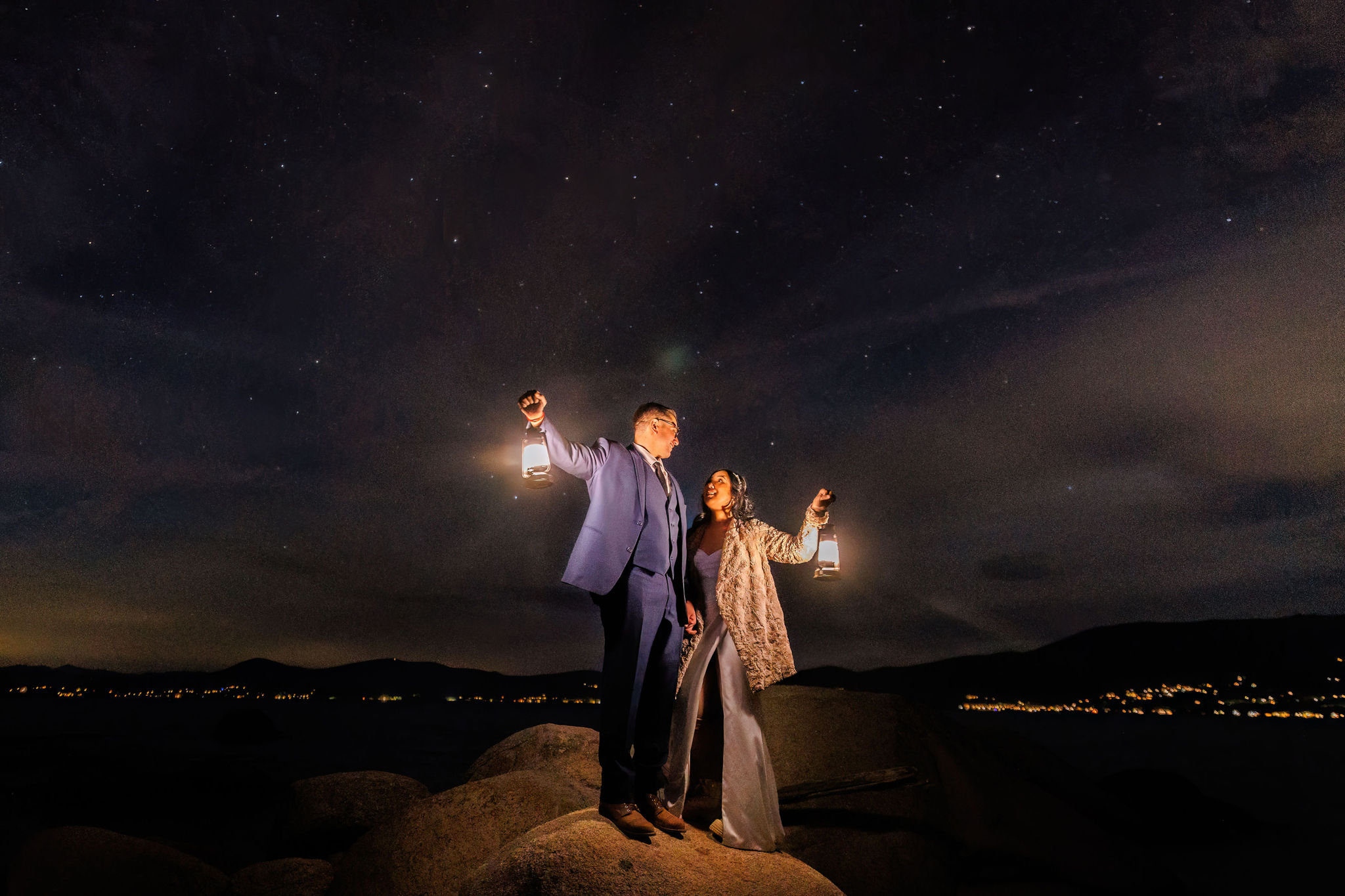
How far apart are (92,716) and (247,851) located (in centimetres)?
12769

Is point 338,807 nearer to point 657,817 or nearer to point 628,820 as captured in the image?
point 657,817

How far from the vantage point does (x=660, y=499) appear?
5.04 m

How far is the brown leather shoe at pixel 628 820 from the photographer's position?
177 inches

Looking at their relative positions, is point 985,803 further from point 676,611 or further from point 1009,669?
point 1009,669

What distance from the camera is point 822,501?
5.62 meters

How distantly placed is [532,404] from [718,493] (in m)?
2.12

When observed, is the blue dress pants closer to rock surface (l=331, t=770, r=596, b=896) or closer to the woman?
the woman

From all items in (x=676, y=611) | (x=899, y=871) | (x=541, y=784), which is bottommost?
(x=899, y=871)

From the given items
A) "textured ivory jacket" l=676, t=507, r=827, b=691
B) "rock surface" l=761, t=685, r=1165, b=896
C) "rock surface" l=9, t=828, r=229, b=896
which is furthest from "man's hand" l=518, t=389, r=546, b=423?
"rock surface" l=9, t=828, r=229, b=896

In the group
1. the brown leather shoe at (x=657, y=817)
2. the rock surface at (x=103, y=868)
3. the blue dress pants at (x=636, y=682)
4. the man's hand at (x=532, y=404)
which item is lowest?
the rock surface at (x=103, y=868)

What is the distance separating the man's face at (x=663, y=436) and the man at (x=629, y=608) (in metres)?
0.31

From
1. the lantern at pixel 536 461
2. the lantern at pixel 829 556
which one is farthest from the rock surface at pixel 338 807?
the lantern at pixel 536 461

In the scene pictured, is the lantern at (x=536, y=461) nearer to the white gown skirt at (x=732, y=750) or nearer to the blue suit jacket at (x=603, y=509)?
the blue suit jacket at (x=603, y=509)

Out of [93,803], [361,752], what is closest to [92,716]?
[361,752]
